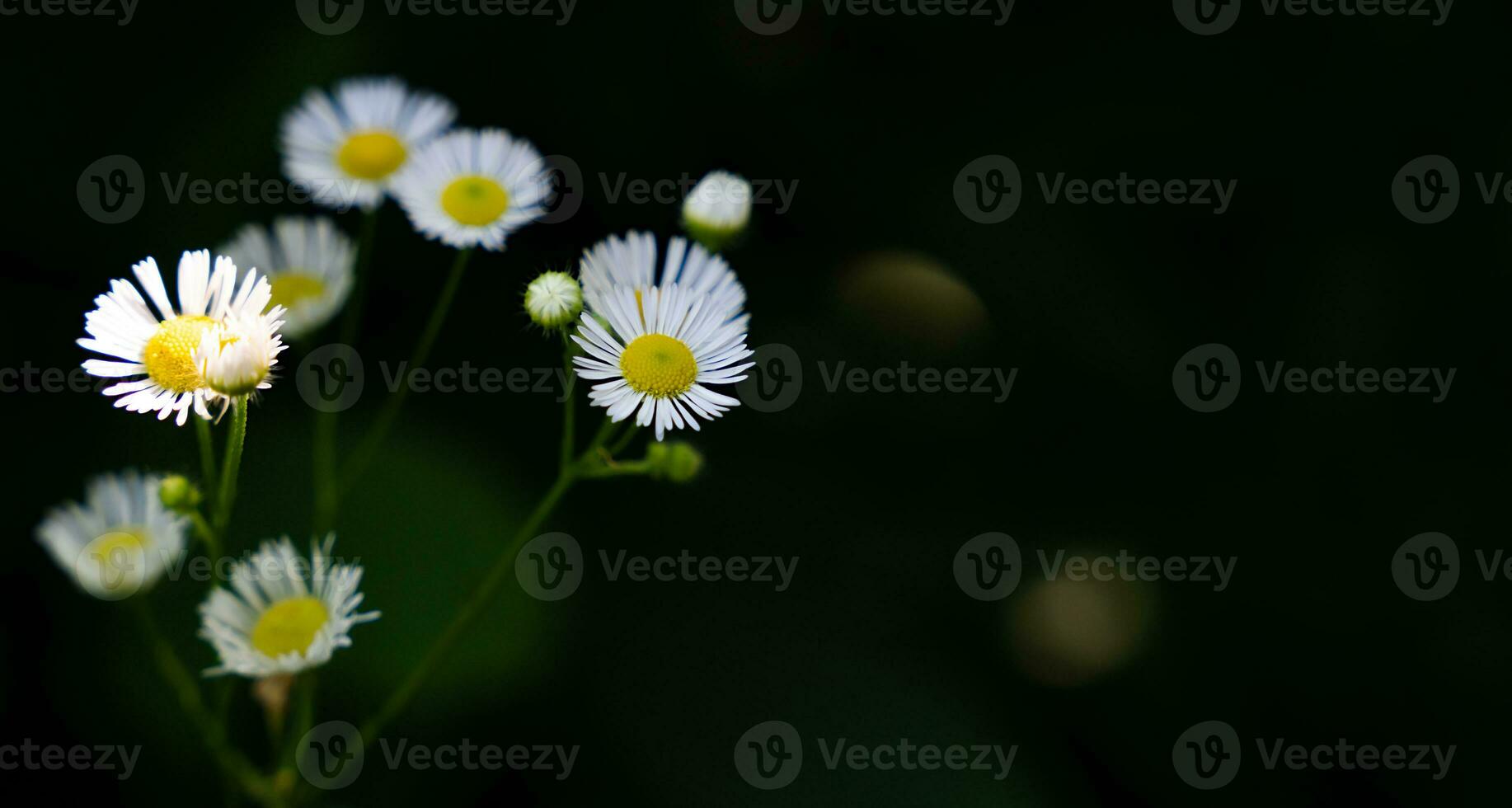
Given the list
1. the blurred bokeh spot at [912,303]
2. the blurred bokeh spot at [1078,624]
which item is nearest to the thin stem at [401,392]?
the blurred bokeh spot at [912,303]

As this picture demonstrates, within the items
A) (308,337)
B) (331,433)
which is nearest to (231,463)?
(331,433)

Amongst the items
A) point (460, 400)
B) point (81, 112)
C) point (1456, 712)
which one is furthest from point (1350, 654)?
point (81, 112)

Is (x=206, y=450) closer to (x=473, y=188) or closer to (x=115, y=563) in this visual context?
(x=115, y=563)

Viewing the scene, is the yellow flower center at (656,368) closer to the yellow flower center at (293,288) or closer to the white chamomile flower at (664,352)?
the white chamomile flower at (664,352)

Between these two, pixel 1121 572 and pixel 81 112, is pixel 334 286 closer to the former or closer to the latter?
pixel 81 112

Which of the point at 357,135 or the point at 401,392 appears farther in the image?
the point at 357,135

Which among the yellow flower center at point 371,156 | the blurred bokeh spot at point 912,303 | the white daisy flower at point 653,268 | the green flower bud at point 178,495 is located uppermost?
the blurred bokeh spot at point 912,303
